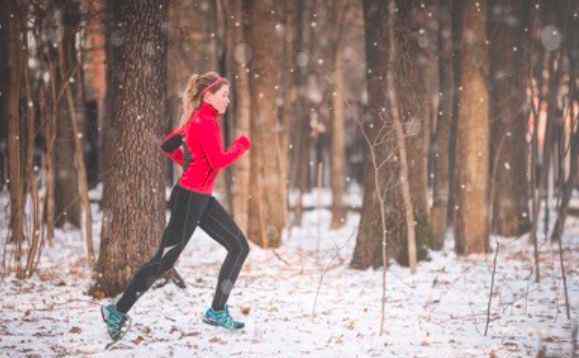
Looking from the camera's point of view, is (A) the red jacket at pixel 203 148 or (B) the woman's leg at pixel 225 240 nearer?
(A) the red jacket at pixel 203 148

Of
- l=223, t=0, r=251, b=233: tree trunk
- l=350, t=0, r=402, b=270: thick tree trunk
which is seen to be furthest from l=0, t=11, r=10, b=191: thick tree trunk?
l=350, t=0, r=402, b=270: thick tree trunk

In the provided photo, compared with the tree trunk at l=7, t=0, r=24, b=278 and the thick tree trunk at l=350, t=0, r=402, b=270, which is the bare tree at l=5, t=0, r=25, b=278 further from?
the thick tree trunk at l=350, t=0, r=402, b=270

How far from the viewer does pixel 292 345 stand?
527 centimetres

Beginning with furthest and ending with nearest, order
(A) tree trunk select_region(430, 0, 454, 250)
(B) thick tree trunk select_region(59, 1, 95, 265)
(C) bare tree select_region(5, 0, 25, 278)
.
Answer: (A) tree trunk select_region(430, 0, 454, 250), (B) thick tree trunk select_region(59, 1, 95, 265), (C) bare tree select_region(5, 0, 25, 278)

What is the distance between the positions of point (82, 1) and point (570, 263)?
7.43 m

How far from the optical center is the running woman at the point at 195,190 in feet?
17.6

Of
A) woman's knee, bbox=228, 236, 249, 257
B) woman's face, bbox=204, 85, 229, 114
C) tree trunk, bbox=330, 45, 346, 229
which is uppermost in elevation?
woman's face, bbox=204, 85, 229, 114

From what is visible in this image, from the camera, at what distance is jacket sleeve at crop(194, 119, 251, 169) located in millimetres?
5273

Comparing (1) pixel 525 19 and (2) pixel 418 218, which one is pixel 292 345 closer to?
(2) pixel 418 218

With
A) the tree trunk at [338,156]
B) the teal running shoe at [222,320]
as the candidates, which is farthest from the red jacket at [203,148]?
the tree trunk at [338,156]

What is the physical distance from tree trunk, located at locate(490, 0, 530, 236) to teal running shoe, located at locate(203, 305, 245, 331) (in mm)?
7533

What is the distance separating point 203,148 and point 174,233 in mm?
699

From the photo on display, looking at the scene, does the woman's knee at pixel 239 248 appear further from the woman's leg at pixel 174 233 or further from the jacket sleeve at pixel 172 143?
the jacket sleeve at pixel 172 143

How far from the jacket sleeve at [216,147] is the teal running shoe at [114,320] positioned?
4.38 ft
